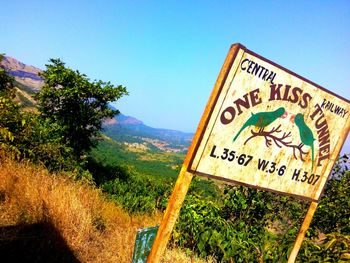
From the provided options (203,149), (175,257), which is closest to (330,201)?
(175,257)

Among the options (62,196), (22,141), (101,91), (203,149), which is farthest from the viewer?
(101,91)

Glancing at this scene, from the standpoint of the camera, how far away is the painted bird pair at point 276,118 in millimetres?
2186

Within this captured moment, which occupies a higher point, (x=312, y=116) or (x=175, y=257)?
(x=312, y=116)

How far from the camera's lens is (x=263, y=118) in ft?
7.34

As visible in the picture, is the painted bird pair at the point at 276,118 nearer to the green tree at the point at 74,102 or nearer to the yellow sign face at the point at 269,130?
the yellow sign face at the point at 269,130

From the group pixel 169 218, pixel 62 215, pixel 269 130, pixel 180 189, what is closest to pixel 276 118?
pixel 269 130

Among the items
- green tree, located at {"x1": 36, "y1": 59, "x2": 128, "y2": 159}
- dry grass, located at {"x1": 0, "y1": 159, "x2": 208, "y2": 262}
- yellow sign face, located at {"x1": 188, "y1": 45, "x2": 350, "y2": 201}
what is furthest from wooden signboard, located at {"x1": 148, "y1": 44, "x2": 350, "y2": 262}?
green tree, located at {"x1": 36, "y1": 59, "x2": 128, "y2": 159}

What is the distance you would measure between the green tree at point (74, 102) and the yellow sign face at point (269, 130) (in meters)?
14.9

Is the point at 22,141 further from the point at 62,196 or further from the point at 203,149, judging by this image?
the point at 203,149

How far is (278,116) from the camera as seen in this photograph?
2312 mm

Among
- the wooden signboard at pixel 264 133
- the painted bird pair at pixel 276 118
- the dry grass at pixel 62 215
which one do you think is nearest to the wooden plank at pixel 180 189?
the wooden signboard at pixel 264 133

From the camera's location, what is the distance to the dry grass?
377cm

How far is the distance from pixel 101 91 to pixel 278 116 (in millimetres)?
15960

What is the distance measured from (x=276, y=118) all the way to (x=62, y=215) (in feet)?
9.61
